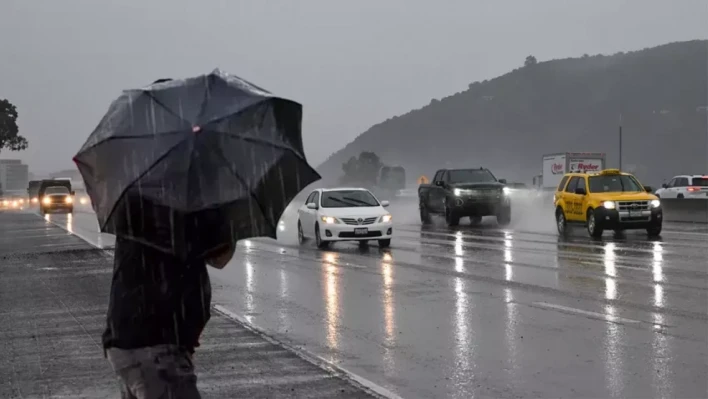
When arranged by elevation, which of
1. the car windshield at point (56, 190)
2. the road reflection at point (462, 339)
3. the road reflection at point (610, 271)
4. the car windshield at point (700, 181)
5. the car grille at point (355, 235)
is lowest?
the road reflection at point (462, 339)

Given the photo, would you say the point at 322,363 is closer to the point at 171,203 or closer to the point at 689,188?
the point at 171,203

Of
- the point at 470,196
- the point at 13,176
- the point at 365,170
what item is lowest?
the point at 470,196

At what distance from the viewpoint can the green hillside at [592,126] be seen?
150750 mm

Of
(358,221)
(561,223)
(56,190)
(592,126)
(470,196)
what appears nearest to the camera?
(358,221)

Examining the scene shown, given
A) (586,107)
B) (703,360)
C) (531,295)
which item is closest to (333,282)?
(531,295)

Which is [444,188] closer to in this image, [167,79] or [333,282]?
[333,282]

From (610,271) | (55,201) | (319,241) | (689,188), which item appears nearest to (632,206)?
(319,241)

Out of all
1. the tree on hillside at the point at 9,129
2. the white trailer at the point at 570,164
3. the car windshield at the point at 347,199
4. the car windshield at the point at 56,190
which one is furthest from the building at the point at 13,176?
the car windshield at the point at 347,199

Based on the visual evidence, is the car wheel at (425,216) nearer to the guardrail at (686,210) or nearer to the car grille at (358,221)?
the guardrail at (686,210)

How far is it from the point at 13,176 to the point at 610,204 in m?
141

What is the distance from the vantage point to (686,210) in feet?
112

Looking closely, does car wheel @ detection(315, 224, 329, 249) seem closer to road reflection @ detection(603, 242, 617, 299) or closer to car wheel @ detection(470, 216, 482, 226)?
road reflection @ detection(603, 242, 617, 299)

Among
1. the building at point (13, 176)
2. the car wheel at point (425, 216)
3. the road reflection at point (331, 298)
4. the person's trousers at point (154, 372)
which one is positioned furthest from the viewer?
the building at point (13, 176)

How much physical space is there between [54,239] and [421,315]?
19.3 metres
